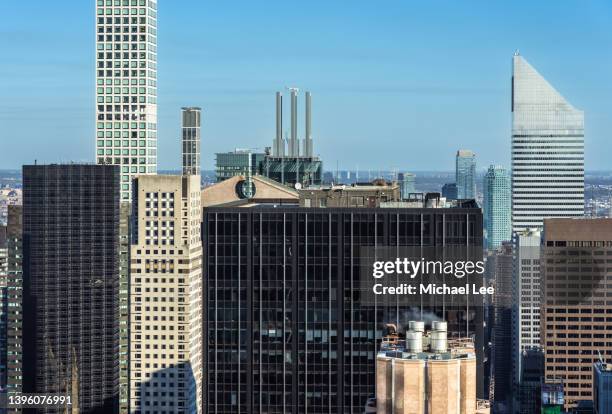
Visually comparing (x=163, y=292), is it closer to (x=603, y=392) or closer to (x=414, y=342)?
(x=603, y=392)

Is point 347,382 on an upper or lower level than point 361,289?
lower

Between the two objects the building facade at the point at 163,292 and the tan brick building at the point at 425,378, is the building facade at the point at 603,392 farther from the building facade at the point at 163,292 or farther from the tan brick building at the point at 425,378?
the tan brick building at the point at 425,378

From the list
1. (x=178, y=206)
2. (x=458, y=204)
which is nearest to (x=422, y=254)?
(x=458, y=204)

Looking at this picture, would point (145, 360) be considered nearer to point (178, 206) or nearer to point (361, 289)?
point (178, 206)

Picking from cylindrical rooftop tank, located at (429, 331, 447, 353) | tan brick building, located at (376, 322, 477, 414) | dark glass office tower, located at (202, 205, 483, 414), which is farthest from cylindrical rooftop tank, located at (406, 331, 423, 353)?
dark glass office tower, located at (202, 205, 483, 414)

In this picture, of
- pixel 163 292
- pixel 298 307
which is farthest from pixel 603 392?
pixel 298 307

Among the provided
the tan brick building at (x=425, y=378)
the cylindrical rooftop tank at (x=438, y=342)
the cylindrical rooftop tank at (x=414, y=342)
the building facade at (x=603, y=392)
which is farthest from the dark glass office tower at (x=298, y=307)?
the building facade at (x=603, y=392)
